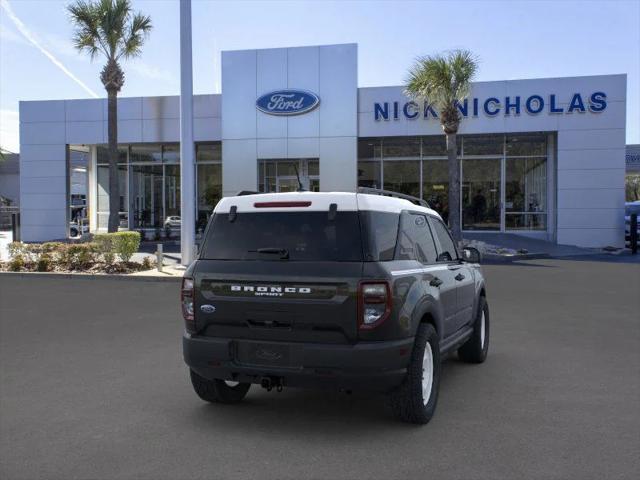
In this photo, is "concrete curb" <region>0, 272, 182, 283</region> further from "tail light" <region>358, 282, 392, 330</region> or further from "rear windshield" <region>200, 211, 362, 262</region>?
"tail light" <region>358, 282, 392, 330</region>

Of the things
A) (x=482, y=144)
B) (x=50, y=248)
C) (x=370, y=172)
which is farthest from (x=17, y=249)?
(x=482, y=144)

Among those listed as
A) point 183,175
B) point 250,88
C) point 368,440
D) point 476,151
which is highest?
point 250,88

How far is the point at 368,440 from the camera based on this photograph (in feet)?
14.7

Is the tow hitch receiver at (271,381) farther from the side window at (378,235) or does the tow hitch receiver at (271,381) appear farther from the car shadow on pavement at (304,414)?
the side window at (378,235)

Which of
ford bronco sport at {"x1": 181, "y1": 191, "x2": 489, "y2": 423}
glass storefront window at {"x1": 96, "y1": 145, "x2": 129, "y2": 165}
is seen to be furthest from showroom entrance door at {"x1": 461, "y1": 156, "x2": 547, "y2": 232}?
ford bronco sport at {"x1": 181, "y1": 191, "x2": 489, "y2": 423}

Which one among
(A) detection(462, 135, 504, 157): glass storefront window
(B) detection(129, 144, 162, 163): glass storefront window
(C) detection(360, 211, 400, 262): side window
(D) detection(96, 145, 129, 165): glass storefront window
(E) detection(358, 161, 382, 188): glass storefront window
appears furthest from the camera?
(D) detection(96, 145, 129, 165): glass storefront window

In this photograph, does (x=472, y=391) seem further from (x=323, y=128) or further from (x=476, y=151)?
(x=476, y=151)

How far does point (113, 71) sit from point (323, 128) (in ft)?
27.7

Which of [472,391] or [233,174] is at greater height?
[233,174]

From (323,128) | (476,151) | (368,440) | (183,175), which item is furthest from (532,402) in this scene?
(476,151)

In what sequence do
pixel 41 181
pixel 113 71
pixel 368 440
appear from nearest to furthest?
1. pixel 368 440
2. pixel 113 71
3. pixel 41 181

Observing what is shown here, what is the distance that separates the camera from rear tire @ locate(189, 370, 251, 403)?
16.9 ft

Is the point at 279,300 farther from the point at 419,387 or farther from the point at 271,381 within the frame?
the point at 419,387

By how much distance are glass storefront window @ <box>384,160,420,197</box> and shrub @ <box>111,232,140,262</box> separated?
14.1 metres
